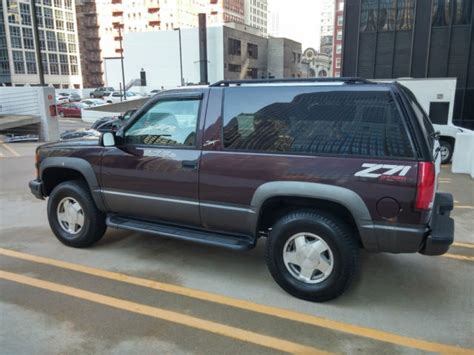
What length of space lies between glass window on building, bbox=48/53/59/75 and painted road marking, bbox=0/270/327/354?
97.0 meters

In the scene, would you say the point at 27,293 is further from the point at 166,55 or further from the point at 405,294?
the point at 166,55

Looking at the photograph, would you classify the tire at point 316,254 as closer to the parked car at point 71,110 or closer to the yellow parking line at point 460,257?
the yellow parking line at point 460,257

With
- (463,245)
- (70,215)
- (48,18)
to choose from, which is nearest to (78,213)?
(70,215)

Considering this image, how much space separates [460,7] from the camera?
17.2 metres

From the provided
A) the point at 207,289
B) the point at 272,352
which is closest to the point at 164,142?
the point at 207,289

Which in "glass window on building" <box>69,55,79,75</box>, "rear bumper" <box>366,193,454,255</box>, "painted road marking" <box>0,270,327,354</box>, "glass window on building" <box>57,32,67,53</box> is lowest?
"painted road marking" <box>0,270,327,354</box>

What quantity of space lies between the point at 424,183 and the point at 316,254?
41.7 inches

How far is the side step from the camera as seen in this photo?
3.79m

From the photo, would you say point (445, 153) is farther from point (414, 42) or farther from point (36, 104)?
point (36, 104)

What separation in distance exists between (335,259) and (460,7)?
18.2 m

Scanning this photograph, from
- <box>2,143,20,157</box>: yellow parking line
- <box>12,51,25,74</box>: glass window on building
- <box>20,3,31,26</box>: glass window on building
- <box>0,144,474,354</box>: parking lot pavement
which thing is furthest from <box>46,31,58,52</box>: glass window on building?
<box>0,144,474,354</box>: parking lot pavement

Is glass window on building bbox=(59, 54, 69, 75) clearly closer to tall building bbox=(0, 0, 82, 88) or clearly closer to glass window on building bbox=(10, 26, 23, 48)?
tall building bbox=(0, 0, 82, 88)

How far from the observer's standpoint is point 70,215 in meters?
4.80

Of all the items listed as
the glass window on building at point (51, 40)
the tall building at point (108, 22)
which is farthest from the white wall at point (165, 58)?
the tall building at point (108, 22)
